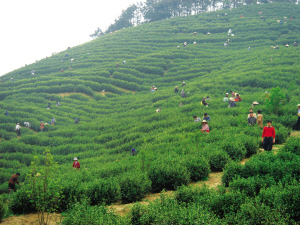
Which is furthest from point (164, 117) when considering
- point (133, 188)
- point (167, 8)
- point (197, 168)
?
point (167, 8)

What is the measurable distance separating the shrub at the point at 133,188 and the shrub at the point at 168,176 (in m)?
0.69

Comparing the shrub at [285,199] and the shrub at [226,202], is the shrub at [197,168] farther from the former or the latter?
the shrub at [285,199]

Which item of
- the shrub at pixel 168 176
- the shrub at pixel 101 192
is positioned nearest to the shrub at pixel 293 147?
the shrub at pixel 168 176

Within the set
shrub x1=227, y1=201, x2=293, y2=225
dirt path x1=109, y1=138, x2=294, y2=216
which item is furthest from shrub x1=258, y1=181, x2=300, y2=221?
dirt path x1=109, y1=138, x2=294, y2=216

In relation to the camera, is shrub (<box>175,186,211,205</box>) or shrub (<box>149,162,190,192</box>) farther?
shrub (<box>149,162,190,192</box>)

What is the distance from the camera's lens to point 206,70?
125 ft

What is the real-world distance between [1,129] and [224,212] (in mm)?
25025

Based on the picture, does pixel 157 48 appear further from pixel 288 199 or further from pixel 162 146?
pixel 288 199

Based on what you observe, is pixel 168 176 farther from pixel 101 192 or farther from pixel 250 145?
pixel 250 145

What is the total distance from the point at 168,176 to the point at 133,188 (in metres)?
1.52

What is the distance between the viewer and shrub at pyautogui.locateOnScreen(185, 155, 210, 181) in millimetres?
9453

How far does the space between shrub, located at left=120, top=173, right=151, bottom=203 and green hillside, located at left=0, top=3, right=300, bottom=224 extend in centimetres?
4

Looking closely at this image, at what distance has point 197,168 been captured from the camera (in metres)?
9.51

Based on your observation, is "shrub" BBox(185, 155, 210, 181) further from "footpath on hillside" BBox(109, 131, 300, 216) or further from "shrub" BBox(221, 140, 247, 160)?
"shrub" BBox(221, 140, 247, 160)
